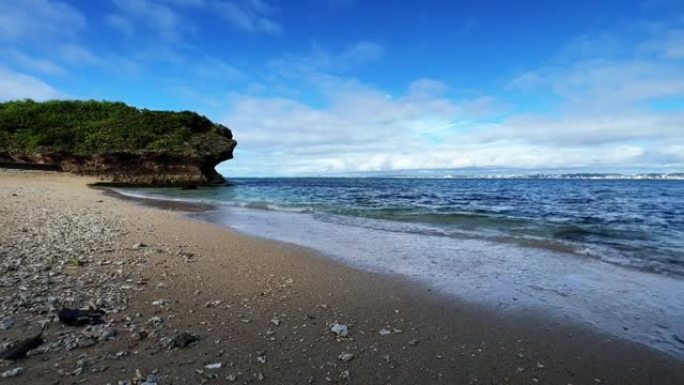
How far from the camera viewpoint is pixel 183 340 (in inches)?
154

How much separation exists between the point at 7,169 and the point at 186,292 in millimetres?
47816

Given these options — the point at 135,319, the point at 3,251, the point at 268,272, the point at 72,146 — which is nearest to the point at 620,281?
the point at 268,272

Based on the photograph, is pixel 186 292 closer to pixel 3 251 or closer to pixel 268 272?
pixel 268 272

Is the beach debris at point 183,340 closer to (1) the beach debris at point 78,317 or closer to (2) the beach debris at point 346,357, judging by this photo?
(1) the beach debris at point 78,317

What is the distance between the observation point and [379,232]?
13.0m

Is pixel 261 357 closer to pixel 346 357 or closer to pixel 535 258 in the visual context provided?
pixel 346 357

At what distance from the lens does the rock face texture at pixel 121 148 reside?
41.2 meters

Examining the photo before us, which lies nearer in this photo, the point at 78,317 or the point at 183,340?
the point at 183,340

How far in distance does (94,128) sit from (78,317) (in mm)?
49877

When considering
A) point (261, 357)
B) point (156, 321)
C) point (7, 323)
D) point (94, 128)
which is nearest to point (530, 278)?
point (261, 357)

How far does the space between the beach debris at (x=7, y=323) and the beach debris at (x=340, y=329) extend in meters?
3.47

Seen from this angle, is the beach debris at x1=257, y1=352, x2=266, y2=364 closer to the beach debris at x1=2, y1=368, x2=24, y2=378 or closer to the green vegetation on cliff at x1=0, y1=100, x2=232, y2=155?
the beach debris at x1=2, y1=368, x2=24, y2=378

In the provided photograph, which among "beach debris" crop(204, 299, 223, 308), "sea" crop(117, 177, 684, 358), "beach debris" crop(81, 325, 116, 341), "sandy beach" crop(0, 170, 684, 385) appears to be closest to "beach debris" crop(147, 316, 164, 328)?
"sandy beach" crop(0, 170, 684, 385)

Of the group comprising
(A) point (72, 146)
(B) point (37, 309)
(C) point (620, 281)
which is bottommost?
(C) point (620, 281)
